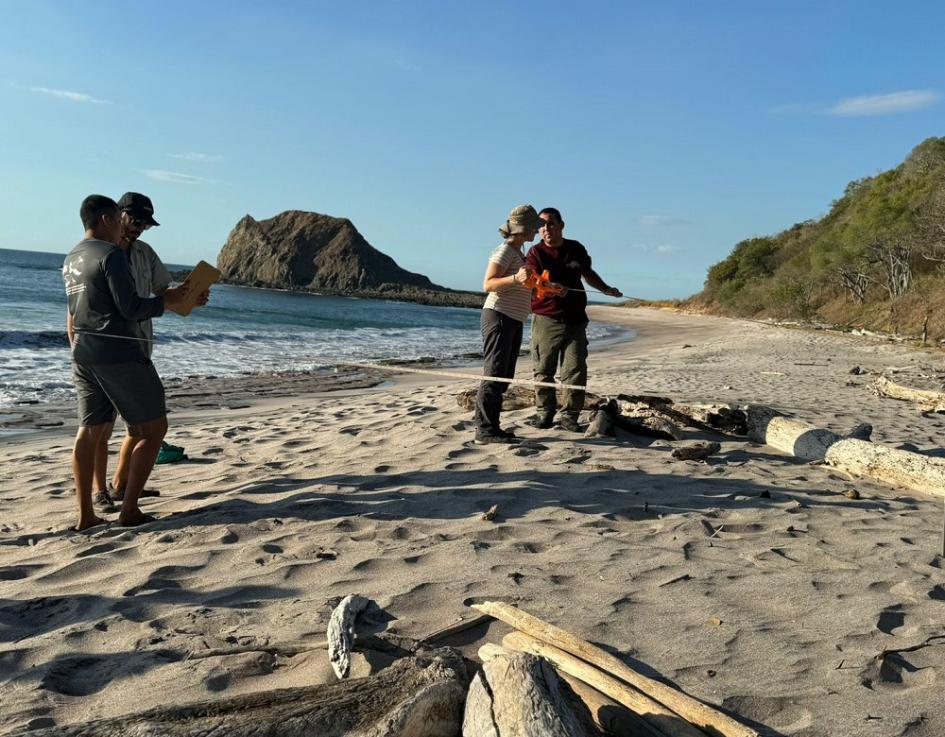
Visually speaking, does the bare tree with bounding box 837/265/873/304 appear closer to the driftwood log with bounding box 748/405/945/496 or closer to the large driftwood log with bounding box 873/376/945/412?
the large driftwood log with bounding box 873/376/945/412

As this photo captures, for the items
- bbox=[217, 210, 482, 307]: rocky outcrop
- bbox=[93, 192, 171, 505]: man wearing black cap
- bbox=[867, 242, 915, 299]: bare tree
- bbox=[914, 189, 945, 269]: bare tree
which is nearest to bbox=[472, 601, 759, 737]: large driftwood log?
bbox=[93, 192, 171, 505]: man wearing black cap

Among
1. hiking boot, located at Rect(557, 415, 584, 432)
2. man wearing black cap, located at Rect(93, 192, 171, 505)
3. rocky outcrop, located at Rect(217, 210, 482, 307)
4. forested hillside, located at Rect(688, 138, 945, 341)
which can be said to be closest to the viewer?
man wearing black cap, located at Rect(93, 192, 171, 505)

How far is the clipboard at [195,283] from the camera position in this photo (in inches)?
168

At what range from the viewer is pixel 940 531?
4.08 metres

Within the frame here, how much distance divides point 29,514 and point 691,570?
3879mm

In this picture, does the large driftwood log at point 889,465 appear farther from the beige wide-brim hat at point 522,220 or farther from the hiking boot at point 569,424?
the beige wide-brim hat at point 522,220

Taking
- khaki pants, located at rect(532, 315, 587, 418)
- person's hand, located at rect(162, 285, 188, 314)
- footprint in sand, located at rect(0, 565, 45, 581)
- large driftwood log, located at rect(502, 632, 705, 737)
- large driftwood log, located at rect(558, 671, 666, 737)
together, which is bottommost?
footprint in sand, located at rect(0, 565, 45, 581)

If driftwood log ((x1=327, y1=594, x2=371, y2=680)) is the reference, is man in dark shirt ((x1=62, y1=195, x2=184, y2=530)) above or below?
above

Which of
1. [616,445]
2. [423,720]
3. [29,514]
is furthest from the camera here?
[616,445]

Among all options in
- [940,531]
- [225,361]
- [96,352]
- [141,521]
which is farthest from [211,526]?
[225,361]

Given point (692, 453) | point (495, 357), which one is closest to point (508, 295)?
point (495, 357)

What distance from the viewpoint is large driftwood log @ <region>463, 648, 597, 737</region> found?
6.19 feet

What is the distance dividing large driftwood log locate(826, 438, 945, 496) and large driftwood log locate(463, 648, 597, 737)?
3.84 meters

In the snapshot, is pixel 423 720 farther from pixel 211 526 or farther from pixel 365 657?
pixel 211 526
